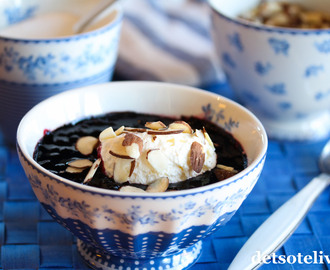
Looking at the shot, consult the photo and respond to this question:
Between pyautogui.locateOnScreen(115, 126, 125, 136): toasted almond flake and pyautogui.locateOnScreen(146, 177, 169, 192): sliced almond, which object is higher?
pyautogui.locateOnScreen(115, 126, 125, 136): toasted almond flake

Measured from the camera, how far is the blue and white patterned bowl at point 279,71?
3.50 ft

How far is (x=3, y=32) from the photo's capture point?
119cm

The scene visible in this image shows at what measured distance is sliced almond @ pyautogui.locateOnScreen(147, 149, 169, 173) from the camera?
76 centimetres

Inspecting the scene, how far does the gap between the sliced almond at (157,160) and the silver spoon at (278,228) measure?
0.61 feet

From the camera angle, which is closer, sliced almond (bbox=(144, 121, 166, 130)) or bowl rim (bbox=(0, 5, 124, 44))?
sliced almond (bbox=(144, 121, 166, 130))

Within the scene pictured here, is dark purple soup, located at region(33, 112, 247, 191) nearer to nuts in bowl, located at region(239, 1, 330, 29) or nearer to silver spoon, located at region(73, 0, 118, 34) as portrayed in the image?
silver spoon, located at region(73, 0, 118, 34)

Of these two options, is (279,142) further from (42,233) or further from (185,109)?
(42,233)

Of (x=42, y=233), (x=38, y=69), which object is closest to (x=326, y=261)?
(x=42, y=233)

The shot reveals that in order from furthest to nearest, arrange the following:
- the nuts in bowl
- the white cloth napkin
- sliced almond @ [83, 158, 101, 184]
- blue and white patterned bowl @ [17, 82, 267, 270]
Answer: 1. the white cloth napkin
2. the nuts in bowl
3. sliced almond @ [83, 158, 101, 184]
4. blue and white patterned bowl @ [17, 82, 267, 270]

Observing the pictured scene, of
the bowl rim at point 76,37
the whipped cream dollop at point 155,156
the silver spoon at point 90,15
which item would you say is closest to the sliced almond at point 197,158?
the whipped cream dollop at point 155,156

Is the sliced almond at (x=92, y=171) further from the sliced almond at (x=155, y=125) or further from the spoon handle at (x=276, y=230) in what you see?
the spoon handle at (x=276, y=230)

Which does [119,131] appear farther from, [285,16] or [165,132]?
[285,16]

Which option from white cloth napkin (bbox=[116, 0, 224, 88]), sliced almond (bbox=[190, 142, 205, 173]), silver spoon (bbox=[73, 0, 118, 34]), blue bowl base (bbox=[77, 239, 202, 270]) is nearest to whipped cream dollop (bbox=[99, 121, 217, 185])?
sliced almond (bbox=[190, 142, 205, 173])

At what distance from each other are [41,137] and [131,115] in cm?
18
